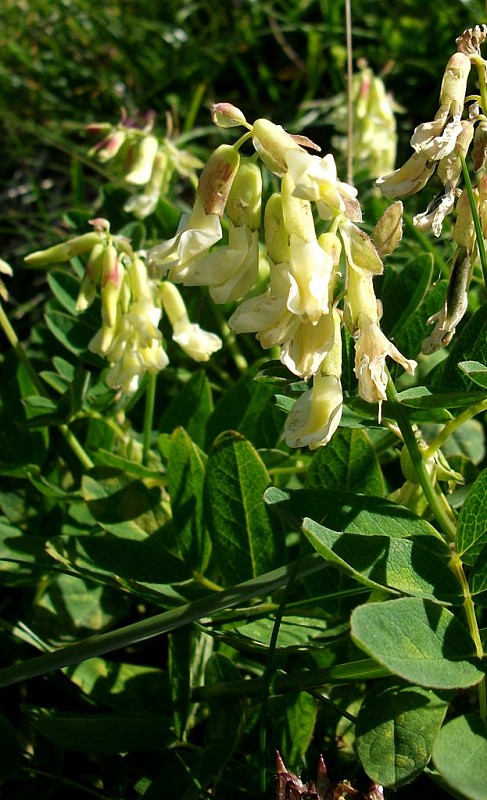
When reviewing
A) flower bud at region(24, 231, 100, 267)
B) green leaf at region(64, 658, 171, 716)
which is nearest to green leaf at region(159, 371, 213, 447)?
flower bud at region(24, 231, 100, 267)

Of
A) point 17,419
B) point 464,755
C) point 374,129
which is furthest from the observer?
point 374,129

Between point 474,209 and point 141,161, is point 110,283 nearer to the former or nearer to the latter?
point 141,161

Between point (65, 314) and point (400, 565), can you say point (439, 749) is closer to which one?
point (400, 565)

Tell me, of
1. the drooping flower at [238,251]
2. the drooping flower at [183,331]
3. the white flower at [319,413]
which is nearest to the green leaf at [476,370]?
the white flower at [319,413]

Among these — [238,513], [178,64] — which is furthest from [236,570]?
[178,64]

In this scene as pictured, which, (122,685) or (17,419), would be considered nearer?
(122,685)

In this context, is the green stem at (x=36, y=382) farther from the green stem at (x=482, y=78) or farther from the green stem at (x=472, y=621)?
the green stem at (x=482, y=78)

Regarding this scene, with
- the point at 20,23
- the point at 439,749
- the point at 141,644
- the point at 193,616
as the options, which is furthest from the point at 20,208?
the point at 439,749
